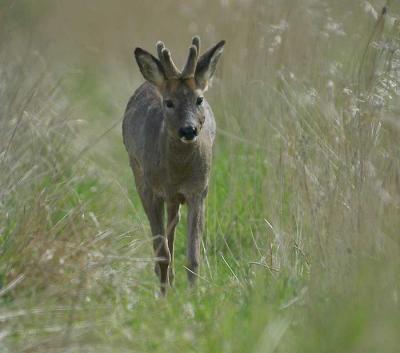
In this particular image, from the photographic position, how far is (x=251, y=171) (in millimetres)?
10289

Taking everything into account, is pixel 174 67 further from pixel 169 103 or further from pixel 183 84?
pixel 169 103

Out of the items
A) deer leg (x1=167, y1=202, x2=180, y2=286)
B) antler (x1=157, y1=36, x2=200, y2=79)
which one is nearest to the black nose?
antler (x1=157, y1=36, x2=200, y2=79)

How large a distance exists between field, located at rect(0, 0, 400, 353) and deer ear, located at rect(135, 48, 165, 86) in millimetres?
829

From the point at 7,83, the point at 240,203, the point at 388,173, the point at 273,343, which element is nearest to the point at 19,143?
the point at 7,83

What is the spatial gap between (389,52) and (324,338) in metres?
2.67

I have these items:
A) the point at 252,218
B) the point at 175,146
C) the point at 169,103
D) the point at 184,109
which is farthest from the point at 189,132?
the point at 252,218

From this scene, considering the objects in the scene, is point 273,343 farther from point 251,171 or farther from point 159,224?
point 251,171

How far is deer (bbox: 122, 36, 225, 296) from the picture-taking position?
8.31 meters

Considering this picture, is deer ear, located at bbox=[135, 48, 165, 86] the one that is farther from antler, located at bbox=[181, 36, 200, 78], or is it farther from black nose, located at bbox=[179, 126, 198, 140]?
black nose, located at bbox=[179, 126, 198, 140]

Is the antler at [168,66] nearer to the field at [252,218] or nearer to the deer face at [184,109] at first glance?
the deer face at [184,109]

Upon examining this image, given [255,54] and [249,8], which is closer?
[255,54]

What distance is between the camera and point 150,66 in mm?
8602

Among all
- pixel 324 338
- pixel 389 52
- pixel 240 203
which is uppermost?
pixel 389 52

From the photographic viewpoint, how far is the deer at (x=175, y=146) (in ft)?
27.3
